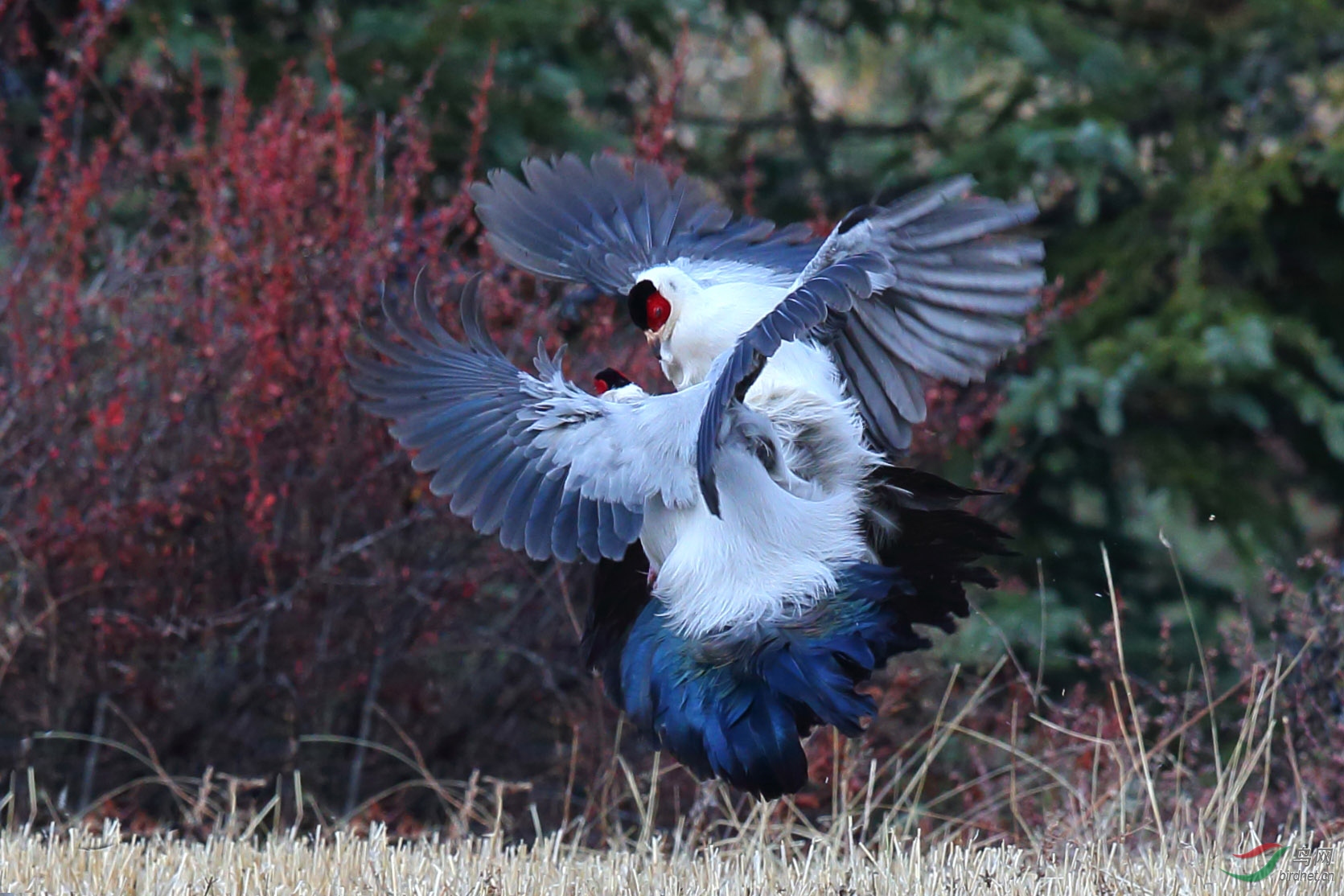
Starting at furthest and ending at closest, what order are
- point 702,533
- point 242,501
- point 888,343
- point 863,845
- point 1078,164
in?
1. point 1078,164
2. point 242,501
3. point 888,343
4. point 863,845
5. point 702,533

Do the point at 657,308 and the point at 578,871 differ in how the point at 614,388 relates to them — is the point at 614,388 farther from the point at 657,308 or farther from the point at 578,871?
the point at 578,871

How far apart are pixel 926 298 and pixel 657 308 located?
2.03 feet

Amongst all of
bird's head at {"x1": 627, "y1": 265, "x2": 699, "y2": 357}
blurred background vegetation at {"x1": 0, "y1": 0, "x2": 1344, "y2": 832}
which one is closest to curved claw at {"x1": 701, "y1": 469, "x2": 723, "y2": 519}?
bird's head at {"x1": 627, "y1": 265, "x2": 699, "y2": 357}

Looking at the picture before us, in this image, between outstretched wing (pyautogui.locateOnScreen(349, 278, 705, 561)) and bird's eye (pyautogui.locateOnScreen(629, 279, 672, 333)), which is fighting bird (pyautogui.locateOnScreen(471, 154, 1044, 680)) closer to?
bird's eye (pyautogui.locateOnScreen(629, 279, 672, 333))

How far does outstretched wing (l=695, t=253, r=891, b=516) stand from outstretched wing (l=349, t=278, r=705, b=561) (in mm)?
163

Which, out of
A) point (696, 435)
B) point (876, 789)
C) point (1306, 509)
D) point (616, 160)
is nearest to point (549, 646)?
point (876, 789)

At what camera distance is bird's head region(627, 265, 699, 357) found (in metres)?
3.66

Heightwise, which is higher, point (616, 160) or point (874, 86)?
point (874, 86)

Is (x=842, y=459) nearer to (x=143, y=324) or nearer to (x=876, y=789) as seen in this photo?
(x=876, y=789)

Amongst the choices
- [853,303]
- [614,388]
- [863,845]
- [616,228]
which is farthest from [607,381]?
[863,845]

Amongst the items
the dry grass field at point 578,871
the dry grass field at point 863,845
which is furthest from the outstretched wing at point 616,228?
the dry grass field at point 578,871

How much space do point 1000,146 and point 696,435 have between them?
11.0 feet

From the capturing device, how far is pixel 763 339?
118 inches

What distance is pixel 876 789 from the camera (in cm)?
506
